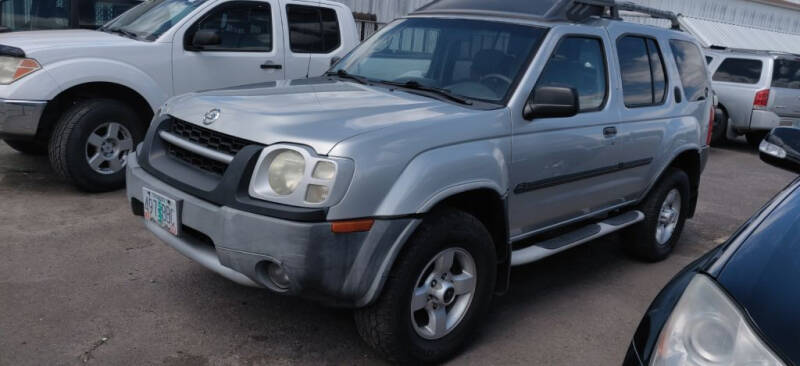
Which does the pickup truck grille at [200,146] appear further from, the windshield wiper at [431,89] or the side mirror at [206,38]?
the side mirror at [206,38]

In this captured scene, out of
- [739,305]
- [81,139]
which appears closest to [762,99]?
[81,139]

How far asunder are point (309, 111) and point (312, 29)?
13.8 ft

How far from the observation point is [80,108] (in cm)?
560

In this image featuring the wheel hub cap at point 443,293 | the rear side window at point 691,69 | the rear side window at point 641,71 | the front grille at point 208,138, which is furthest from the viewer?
the rear side window at point 691,69

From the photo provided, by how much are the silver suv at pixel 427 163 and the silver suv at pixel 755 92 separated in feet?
25.6

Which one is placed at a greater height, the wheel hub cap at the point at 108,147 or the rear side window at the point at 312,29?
the rear side window at the point at 312,29

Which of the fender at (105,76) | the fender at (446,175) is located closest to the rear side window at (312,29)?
the fender at (105,76)

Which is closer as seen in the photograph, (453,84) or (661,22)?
(453,84)

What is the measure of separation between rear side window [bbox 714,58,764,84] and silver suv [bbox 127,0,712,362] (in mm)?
8092

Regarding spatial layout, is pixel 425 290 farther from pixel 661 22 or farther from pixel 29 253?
pixel 661 22

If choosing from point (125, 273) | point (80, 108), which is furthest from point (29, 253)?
point (80, 108)

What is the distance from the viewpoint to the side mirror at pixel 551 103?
3.52m

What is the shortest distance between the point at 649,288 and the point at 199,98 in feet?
10.5

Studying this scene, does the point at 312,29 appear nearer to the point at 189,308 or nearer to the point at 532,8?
the point at 532,8
